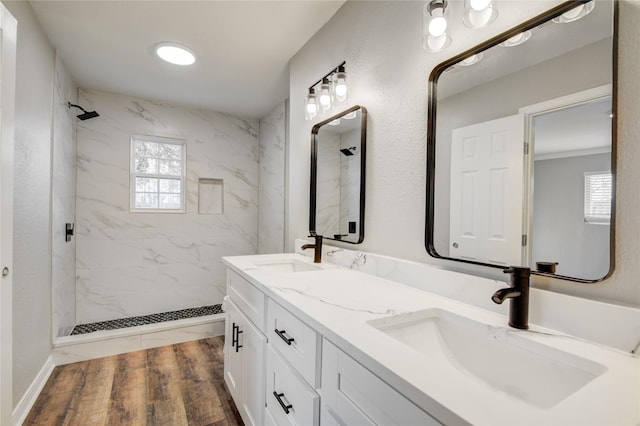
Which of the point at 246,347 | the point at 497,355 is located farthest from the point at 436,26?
the point at 246,347

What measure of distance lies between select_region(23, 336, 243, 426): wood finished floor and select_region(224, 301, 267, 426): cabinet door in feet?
0.75

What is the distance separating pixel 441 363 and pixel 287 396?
56 centimetres

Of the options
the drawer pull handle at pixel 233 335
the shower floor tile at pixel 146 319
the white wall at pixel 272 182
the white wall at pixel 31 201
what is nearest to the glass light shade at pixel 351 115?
the drawer pull handle at pixel 233 335

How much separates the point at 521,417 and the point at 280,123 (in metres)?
3.14

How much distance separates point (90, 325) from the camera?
2918 millimetres

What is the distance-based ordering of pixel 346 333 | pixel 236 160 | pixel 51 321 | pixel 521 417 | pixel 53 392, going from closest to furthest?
pixel 521 417, pixel 346 333, pixel 53 392, pixel 51 321, pixel 236 160

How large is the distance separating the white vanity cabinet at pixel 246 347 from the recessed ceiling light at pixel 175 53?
1.67 metres

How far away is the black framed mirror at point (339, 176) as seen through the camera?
5.25ft

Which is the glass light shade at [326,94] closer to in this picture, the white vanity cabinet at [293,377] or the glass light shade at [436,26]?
the glass light shade at [436,26]

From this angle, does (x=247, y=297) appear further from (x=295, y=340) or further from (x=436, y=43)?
(x=436, y=43)

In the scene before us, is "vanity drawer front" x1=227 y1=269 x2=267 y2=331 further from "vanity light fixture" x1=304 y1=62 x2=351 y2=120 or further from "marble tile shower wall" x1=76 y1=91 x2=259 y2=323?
"marble tile shower wall" x1=76 y1=91 x2=259 y2=323

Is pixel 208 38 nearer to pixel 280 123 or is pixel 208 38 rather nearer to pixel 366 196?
pixel 280 123

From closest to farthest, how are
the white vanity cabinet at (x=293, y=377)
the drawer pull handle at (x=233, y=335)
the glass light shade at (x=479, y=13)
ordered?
the white vanity cabinet at (x=293, y=377) → the glass light shade at (x=479, y=13) → the drawer pull handle at (x=233, y=335)

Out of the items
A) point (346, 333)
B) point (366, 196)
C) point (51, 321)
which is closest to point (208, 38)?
point (366, 196)
